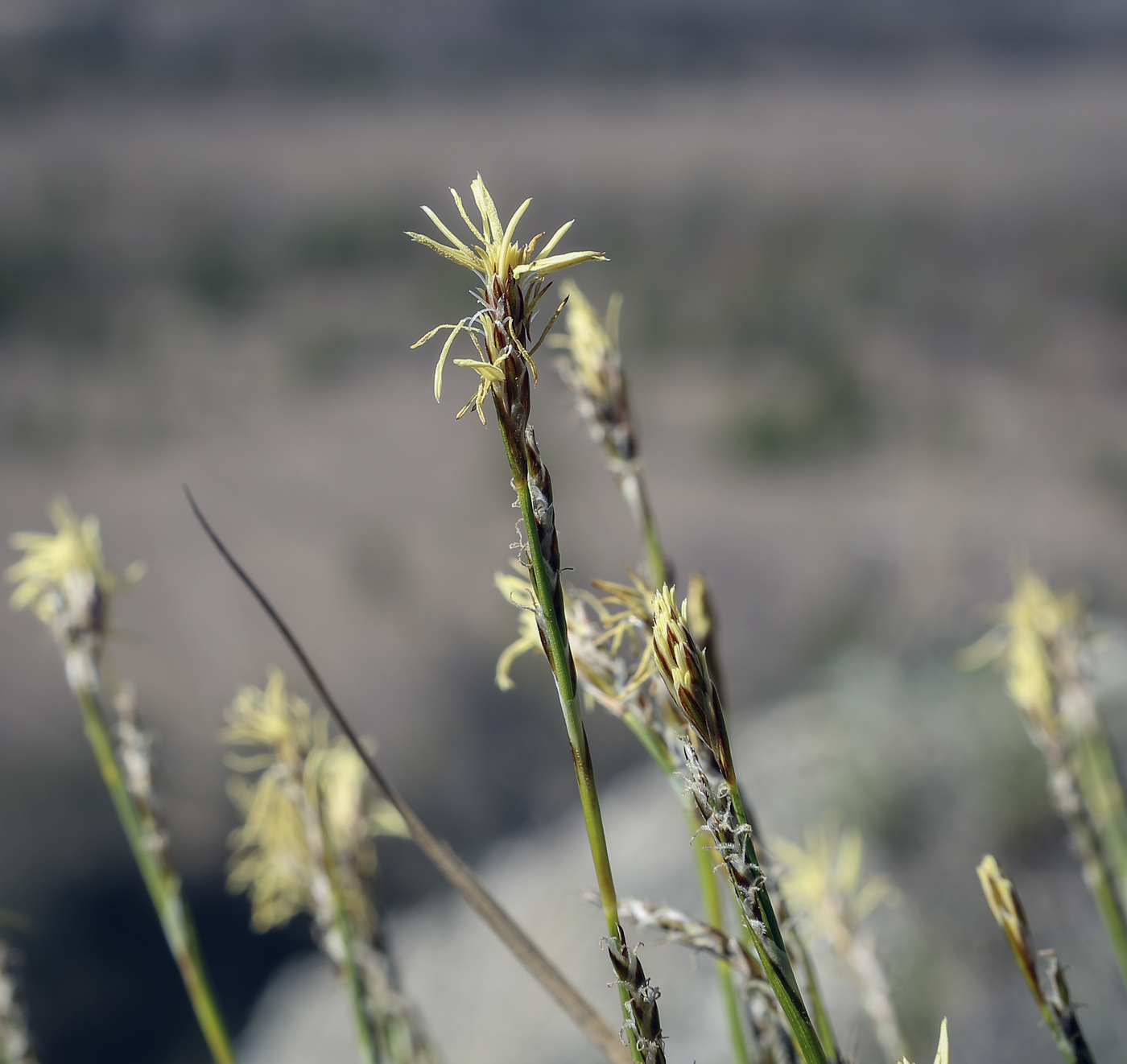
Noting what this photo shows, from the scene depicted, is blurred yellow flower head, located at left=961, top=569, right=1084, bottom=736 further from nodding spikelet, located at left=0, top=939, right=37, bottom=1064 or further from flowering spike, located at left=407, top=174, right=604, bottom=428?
nodding spikelet, located at left=0, top=939, right=37, bottom=1064

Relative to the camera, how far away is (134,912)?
7.54 feet

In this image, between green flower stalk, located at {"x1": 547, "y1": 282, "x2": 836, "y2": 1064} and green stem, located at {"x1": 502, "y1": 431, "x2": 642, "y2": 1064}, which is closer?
green stem, located at {"x1": 502, "y1": 431, "x2": 642, "y2": 1064}

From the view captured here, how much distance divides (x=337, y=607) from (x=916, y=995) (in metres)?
2.73

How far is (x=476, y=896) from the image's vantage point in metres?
0.20

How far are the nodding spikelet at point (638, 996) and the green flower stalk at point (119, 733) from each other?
0.19 meters

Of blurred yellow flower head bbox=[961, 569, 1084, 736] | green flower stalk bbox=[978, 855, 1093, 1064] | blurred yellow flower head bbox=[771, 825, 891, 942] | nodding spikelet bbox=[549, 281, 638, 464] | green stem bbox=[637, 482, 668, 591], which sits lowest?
green flower stalk bbox=[978, 855, 1093, 1064]

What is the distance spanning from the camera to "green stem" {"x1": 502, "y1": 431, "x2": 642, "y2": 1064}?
0.48 feet

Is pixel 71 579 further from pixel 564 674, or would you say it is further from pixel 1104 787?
pixel 1104 787

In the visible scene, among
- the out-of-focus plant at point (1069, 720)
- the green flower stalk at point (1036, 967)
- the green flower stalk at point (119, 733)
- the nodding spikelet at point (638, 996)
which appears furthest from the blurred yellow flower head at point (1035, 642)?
the green flower stalk at point (119, 733)

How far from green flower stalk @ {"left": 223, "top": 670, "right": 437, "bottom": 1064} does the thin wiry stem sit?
0.25 feet

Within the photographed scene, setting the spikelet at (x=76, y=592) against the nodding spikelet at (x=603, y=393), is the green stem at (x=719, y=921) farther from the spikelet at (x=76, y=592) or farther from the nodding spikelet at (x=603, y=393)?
the spikelet at (x=76, y=592)

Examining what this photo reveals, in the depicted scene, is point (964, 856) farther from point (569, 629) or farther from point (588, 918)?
point (569, 629)

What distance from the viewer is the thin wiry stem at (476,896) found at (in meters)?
0.20

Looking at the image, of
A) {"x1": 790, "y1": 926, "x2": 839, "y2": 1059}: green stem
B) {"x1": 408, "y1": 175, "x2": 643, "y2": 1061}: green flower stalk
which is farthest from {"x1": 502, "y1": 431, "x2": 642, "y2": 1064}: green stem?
{"x1": 790, "y1": 926, "x2": 839, "y2": 1059}: green stem
